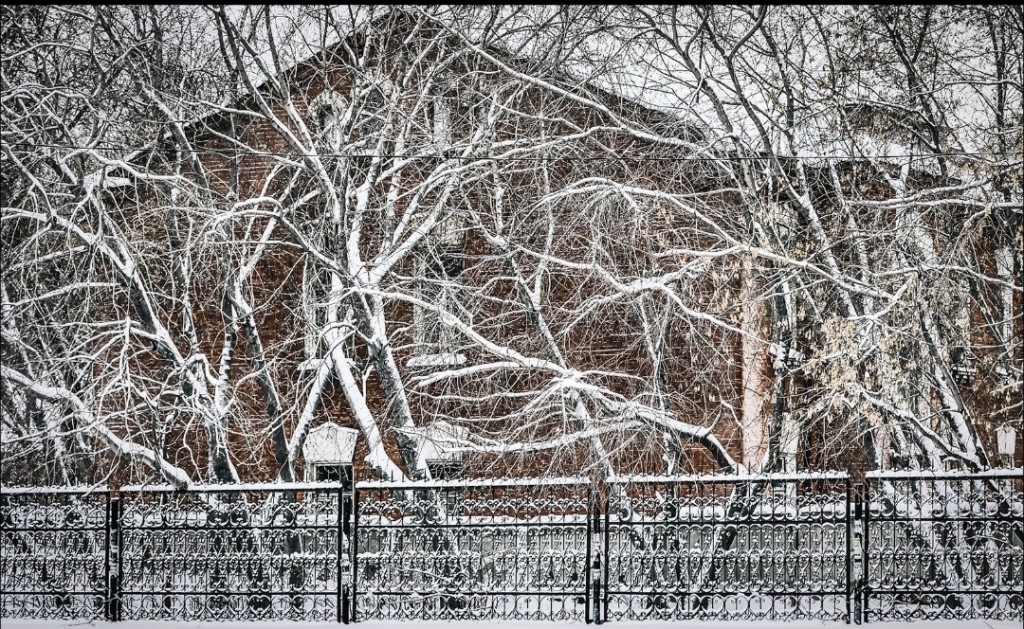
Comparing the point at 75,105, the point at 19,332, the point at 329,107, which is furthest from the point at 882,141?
the point at 19,332

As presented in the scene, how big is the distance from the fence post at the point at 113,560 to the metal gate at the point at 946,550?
745 centimetres

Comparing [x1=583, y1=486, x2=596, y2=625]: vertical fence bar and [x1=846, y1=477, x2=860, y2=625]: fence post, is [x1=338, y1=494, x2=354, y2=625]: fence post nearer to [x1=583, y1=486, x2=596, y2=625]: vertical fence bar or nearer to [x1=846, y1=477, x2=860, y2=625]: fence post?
[x1=583, y1=486, x2=596, y2=625]: vertical fence bar

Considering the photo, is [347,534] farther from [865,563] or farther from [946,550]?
[946,550]

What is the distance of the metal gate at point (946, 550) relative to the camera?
7.88 metres

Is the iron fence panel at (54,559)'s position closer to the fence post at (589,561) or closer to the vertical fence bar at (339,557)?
the vertical fence bar at (339,557)

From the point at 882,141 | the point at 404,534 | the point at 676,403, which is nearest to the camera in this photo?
the point at 404,534

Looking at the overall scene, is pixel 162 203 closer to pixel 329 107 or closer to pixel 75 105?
pixel 75 105

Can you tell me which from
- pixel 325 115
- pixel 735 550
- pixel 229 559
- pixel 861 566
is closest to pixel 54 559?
pixel 229 559

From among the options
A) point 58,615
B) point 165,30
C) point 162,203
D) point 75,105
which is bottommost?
point 58,615

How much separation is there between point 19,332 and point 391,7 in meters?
6.23

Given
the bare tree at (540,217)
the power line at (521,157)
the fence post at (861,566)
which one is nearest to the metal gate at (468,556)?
the bare tree at (540,217)

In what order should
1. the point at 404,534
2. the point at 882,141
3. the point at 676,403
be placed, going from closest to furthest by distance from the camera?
the point at 404,534 → the point at 882,141 → the point at 676,403

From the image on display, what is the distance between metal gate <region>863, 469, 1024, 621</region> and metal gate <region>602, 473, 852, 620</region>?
1.24ft

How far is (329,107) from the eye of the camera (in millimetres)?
11367
